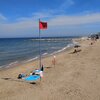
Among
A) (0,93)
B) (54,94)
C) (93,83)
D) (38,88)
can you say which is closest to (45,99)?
(54,94)

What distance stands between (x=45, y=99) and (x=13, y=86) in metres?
2.84

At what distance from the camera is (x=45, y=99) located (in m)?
10.0

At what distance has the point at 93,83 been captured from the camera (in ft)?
41.1

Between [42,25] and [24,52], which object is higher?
[42,25]

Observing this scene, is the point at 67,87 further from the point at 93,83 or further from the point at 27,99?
the point at 27,99

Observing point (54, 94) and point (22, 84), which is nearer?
point (54, 94)

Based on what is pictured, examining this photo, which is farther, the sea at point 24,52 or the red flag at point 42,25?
the sea at point 24,52

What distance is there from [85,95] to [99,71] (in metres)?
5.75

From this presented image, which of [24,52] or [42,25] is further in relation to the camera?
A: [24,52]

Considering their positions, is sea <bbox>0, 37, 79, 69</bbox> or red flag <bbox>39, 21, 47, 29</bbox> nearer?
red flag <bbox>39, 21, 47, 29</bbox>

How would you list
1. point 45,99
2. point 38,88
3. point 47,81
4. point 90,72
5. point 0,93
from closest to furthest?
1. point 45,99
2. point 0,93
3. point 38,88
4. point 47,81
5. point 90,72

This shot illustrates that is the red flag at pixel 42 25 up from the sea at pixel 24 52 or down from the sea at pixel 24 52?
up

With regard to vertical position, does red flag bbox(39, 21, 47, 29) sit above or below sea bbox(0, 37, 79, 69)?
above

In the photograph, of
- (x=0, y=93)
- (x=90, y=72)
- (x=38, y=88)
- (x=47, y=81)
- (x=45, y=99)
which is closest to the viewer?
(x=45, y=99)
